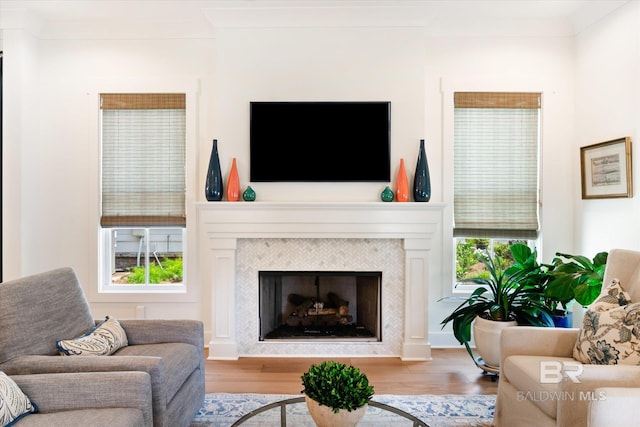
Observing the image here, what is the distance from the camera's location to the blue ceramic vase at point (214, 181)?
127 inches

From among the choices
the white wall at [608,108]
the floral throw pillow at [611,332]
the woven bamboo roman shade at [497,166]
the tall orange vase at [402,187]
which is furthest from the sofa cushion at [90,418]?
the white wall at [608,108]

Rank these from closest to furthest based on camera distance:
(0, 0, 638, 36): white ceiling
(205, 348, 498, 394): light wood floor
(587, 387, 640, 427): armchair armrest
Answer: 1. (587, 387, 640, 427): armchair armrest
2. (205, 348, 498, 394): light wood floor
3. (0, 0, 638, 36): white ceiling

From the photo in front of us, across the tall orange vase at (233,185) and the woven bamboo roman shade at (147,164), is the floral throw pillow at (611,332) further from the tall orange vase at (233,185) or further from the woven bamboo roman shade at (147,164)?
the woven bamboo roman shade at (147,164)

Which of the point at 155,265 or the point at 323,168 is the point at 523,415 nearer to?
the point at 323,168

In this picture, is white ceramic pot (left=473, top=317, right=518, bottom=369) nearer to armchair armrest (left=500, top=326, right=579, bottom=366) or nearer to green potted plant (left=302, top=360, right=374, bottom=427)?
armchair armrest (left=500, top=326, right=579, bottom=366)

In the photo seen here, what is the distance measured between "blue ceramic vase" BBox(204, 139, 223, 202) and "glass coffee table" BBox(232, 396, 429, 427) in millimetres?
1962

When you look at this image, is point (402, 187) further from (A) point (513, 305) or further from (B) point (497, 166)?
(A) point (513, 305)

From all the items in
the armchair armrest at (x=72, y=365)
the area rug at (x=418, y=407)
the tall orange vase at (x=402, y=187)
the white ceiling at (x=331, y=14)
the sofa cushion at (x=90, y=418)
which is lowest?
the area rug at (x=418, y=407)

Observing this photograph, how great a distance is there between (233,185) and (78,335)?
1.58 m

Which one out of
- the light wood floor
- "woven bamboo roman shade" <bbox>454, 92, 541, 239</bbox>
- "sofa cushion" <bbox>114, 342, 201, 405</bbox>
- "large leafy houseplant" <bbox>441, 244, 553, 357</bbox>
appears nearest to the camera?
"sofa cushion" <bbox>114, 342, 201, 405</bbox>

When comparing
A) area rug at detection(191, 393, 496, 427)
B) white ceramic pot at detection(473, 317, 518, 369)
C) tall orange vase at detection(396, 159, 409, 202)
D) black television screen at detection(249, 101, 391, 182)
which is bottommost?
area rug at detection(191, 393, 496, 427)

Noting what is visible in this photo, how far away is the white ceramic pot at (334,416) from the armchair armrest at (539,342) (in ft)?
3.57

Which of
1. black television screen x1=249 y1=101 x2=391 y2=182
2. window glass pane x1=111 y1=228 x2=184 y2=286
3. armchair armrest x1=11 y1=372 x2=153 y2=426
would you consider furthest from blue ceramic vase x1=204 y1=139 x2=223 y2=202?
armchair armrest x1=11 y1=372 x2=153 y2=426

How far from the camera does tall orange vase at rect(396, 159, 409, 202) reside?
3.22 metres
